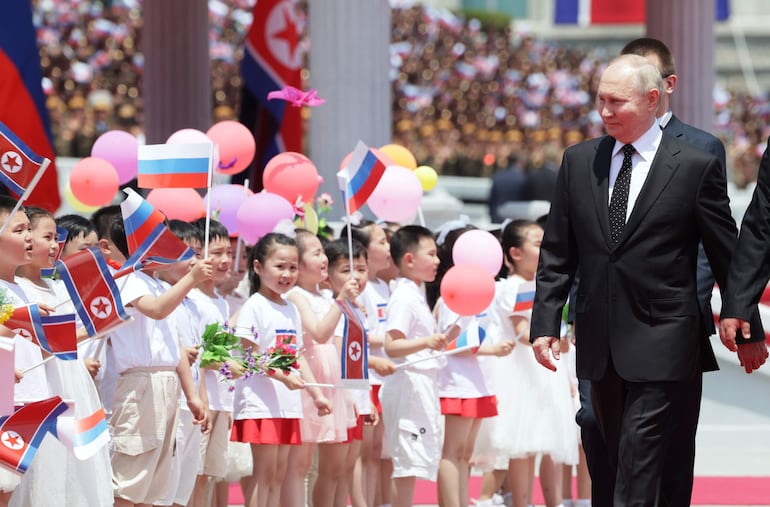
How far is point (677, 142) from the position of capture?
594cm

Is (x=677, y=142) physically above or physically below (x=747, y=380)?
above

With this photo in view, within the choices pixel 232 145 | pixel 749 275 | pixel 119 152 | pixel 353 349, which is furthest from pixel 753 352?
pixel 119 152

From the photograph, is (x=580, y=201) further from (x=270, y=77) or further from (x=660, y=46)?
(x=270, y=77)

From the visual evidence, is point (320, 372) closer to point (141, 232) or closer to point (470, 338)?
point (470, 338)

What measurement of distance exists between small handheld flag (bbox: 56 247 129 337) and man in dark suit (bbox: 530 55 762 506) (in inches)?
63.6

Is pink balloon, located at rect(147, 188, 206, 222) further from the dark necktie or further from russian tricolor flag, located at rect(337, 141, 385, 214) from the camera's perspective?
the dark necktie

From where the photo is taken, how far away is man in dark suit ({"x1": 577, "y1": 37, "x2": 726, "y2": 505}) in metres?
5.82

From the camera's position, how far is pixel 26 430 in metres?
5.79

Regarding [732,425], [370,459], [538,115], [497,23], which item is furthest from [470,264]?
[497,23]

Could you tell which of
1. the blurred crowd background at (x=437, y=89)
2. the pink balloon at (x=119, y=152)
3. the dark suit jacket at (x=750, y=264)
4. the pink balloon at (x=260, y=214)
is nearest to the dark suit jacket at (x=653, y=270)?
the dark suit jacket at (x=750, y=264)

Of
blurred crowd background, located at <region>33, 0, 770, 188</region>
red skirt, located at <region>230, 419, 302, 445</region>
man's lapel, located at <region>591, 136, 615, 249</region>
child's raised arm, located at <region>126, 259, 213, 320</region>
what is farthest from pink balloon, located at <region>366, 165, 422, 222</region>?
blurred crowd background, located at <region>33, 0, 770, 188</region>

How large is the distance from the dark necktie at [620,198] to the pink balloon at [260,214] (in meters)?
2.36

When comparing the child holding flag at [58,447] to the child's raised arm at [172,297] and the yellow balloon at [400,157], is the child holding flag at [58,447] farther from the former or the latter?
the yellow balloon at [400,157]

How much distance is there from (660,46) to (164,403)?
2483 millimetres
